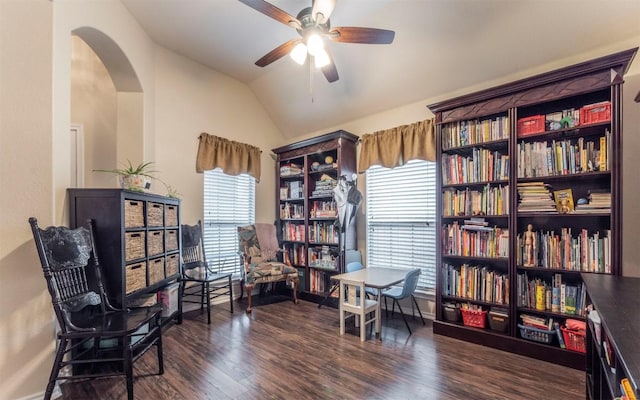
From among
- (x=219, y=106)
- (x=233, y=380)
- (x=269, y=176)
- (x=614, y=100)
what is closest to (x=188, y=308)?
(x=233, y=380)

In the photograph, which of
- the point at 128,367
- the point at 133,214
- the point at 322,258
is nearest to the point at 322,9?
the point at 133,214

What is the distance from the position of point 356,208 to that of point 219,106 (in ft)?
8.04

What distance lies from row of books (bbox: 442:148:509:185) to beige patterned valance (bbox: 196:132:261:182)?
273 cm

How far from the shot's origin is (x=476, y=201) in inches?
112

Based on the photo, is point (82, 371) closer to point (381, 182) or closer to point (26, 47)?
point (26, 47)

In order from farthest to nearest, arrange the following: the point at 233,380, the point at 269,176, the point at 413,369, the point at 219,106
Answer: the point at 269,176 < the point at 219,106 < the point at 413,369 < the point at 233,380

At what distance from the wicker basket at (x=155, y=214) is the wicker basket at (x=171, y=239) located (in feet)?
0.70

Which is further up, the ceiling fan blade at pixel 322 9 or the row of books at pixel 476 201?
the ceiling fan blade at pixel 322 9

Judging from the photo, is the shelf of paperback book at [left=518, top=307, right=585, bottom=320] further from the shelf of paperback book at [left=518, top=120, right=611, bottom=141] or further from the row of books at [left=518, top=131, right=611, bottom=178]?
the shelf of paperback book at [left=518, top=120, right=611, bottom=141]

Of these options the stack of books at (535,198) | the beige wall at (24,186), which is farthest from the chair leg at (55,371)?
the stack of books at (535,198)

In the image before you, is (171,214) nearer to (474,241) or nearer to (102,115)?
(102,115)

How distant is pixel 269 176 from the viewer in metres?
4.76

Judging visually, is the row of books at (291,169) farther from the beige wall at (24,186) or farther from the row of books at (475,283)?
the beige wall at (24,186)

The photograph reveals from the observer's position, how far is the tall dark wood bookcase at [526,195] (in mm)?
2242
